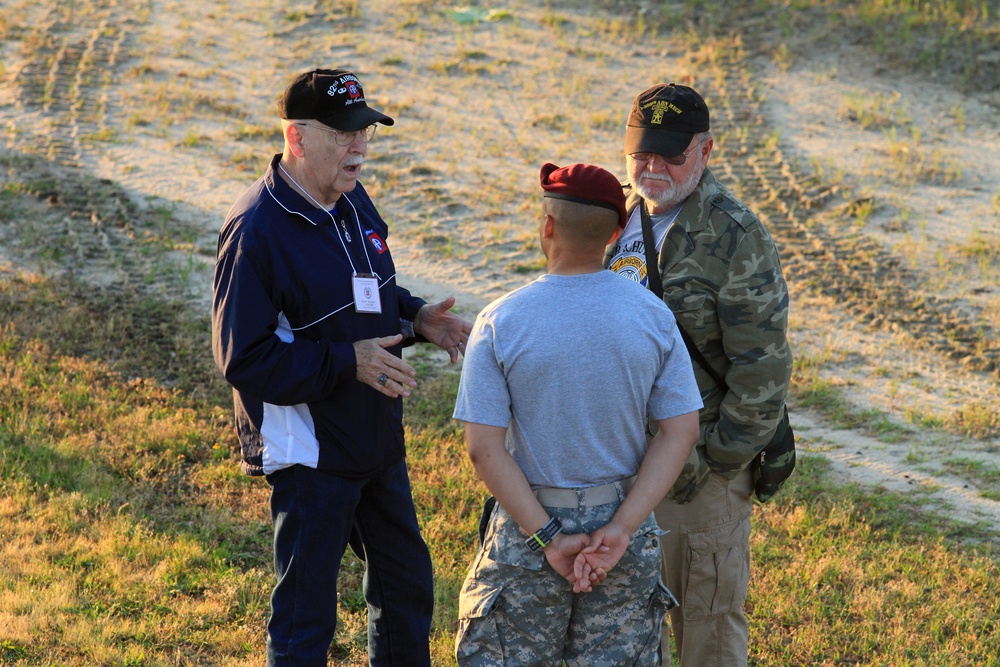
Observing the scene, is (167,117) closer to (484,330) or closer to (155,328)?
(155,328)

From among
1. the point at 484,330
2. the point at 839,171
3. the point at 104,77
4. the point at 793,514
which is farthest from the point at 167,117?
the point at 484,330

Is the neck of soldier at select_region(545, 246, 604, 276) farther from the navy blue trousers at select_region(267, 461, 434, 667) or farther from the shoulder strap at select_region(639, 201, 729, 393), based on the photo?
the navy blue trousers at select_region(267, 461, 434, 667)

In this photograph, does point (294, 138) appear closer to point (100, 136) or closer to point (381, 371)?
point (381, 371)

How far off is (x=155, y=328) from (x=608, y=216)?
5.54 metres

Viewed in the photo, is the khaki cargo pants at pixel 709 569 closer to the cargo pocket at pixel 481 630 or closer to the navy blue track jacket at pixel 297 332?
the cargo pocket at pixel 481 630

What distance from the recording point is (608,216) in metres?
2.72

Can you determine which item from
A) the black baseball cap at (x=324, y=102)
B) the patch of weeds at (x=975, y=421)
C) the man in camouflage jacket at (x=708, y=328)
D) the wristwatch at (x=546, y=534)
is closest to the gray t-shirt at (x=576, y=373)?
the wristwatch at (x=546, y=534)

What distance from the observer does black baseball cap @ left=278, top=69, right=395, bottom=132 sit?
3.23 meters

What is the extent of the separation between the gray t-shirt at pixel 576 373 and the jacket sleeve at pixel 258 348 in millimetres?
574

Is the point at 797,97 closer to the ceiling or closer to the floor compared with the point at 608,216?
closer to the floor

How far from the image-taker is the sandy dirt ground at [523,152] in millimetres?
7500

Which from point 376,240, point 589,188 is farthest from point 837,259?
point 589,188

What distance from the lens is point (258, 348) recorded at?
306 cm

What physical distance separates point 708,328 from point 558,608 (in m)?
1.01
